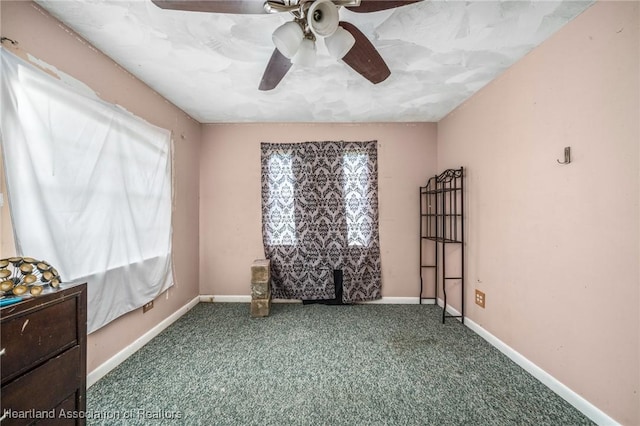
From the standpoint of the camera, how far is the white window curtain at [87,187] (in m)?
1.29

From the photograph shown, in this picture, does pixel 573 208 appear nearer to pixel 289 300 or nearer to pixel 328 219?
pixel 328 219

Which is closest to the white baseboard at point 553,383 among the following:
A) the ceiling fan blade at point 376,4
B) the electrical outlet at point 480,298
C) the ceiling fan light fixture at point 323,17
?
the electrical outlet at point 480,298

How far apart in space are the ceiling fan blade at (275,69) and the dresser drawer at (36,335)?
1.60 m

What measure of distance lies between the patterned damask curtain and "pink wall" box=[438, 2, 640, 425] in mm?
Answer: 1302

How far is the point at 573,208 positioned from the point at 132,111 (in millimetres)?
3246

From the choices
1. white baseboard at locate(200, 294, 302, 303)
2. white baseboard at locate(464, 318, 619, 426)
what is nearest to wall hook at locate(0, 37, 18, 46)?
white baseboard at locate(200, 294, 302, 303)

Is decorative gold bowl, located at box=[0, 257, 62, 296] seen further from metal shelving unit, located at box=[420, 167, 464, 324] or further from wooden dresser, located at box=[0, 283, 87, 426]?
metal shelving unit, located at box=[420, 167, 464, 324]

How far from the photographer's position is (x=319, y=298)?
3180 millimetres

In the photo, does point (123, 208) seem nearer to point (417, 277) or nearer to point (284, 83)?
point (284, 83)

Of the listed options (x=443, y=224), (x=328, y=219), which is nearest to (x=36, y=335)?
(x=328, y=219)

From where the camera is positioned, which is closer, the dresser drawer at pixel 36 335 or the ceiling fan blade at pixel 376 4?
the dresser drawer at pixel 36 335

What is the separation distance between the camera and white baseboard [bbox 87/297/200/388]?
1734mm

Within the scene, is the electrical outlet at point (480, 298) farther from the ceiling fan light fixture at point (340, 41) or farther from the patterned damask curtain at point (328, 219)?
the ceiling fan light fixture at point (340, 41)

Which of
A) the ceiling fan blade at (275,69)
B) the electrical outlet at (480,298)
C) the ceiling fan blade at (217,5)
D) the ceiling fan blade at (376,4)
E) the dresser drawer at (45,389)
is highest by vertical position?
the ceiling fan blade at (376,4)
